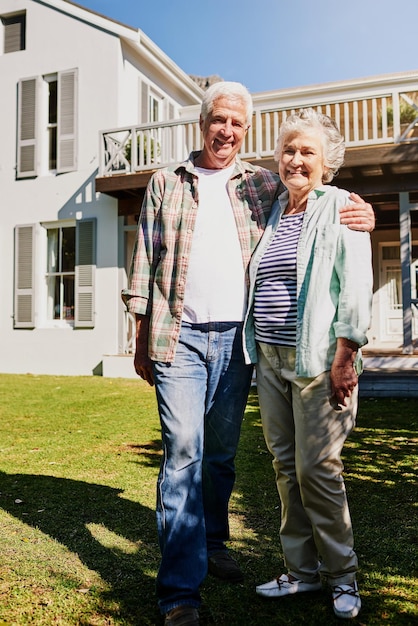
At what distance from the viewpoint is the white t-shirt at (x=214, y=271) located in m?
2.27

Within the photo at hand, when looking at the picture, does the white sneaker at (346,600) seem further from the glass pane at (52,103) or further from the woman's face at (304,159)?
the glass pane at (52,103)

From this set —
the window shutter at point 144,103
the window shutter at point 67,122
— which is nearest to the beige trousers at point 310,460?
the window shutter at point 67,122

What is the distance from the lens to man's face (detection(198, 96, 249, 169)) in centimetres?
232

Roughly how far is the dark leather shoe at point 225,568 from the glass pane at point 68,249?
31.7 feet

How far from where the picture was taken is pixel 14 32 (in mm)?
12266

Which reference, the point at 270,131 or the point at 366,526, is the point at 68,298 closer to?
the point at 270,131

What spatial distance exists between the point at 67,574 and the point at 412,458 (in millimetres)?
2817

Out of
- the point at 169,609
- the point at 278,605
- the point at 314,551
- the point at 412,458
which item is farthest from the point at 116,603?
the point at 412,458

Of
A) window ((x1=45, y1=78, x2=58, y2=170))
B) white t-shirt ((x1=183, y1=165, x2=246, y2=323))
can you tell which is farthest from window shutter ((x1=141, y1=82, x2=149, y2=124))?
white t-shirt ((x1=183, y1=165, x2=246, y2=323))

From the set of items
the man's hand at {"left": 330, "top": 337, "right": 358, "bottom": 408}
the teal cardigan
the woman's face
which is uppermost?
the woman's face

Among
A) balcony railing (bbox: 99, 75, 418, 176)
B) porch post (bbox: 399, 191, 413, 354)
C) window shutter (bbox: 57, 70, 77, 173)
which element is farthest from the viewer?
window shutter (bbox: 57, 70, 77, 173)

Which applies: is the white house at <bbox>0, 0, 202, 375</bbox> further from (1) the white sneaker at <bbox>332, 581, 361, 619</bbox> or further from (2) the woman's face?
(1) the white sneaker at <bbox>332, 581, 361, 619</bbox>

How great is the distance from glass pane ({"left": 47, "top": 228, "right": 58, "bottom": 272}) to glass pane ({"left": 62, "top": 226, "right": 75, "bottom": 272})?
187 millimetres

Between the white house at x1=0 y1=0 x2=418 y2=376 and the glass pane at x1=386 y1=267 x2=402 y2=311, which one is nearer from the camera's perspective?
the white house at x1=0 y1=0 x2=418 y2=376
